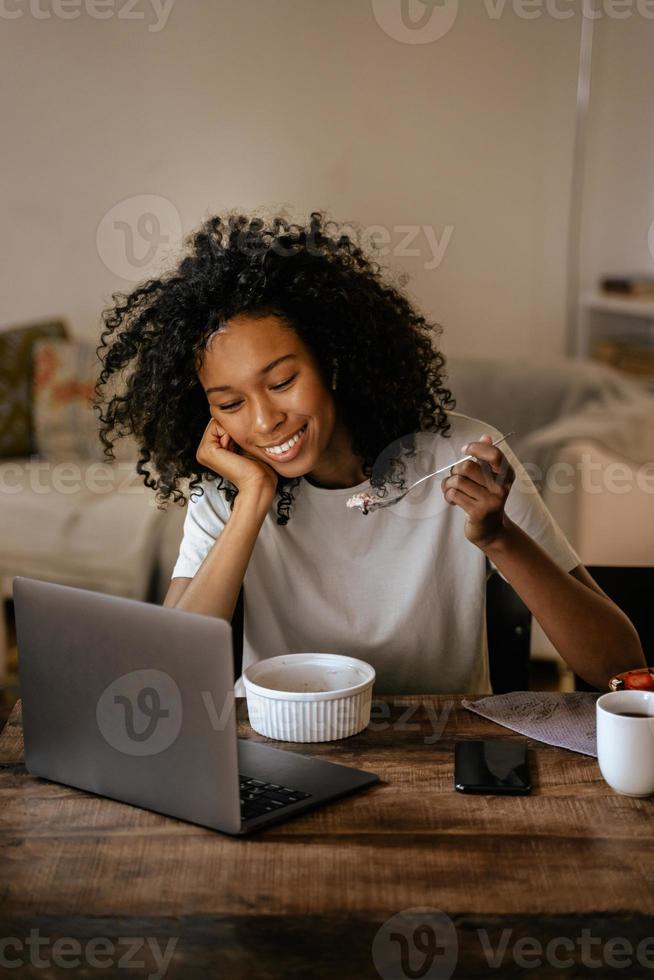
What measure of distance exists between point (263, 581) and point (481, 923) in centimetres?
73

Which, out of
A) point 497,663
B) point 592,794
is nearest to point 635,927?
point 592,794

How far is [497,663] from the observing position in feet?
4.86

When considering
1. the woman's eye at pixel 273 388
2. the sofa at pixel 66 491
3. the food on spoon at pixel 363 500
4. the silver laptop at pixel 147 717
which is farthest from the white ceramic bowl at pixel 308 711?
the sofa at pixel 66 491

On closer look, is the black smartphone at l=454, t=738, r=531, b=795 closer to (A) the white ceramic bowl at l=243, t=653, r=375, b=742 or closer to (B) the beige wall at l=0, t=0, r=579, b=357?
(A) the white ceramic bowl at l=243, t=653, r=375, b=742

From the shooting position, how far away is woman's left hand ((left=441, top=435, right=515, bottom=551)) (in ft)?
4.08

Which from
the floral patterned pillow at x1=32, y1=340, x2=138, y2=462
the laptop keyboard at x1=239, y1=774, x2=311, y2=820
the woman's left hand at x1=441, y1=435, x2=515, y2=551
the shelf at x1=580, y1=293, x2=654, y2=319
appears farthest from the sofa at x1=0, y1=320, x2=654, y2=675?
the laptop keyboard at x1=239, y1=774, x2=311, y2=820

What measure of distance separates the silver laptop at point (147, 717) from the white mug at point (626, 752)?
0.21 metres

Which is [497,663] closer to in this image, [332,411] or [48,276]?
[332,411]

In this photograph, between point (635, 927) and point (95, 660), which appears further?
point (95, 660)

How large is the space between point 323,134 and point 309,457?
185 centimetres

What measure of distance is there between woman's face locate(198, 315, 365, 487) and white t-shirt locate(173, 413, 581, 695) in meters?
0.07

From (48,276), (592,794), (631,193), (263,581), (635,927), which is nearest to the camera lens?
(635,927)

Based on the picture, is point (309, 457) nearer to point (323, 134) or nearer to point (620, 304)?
point (620, 304)

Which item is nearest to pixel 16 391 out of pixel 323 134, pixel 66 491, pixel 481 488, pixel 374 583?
pixel 66 491
